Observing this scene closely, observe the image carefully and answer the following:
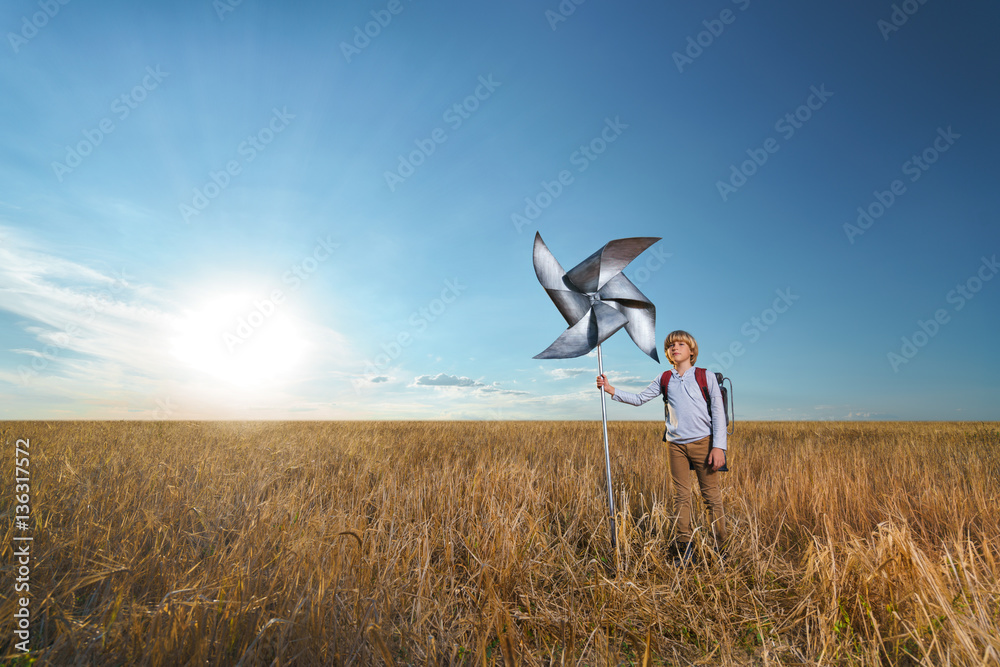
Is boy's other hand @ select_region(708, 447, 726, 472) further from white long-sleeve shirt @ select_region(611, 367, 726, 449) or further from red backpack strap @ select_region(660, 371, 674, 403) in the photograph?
red backpack strap @ select_region(660, 371, 674, 403)

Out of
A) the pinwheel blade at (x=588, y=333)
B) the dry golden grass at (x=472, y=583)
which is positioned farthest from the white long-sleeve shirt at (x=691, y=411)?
the dry golden grass at (x=472, y=583)

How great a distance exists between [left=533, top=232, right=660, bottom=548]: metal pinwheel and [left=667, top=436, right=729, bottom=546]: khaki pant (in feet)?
2.42

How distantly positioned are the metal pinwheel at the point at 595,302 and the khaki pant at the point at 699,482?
0.74m

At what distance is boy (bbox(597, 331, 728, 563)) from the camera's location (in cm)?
459

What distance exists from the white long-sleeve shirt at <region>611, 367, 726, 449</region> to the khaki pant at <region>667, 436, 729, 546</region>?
0.34 ft

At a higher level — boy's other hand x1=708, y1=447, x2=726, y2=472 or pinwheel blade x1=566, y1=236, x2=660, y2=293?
pinwheel blade x1=566, y1=236, x2=660, y2=293

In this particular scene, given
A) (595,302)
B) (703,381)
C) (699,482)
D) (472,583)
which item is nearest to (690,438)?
(699,482)

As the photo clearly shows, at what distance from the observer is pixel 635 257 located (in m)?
4.96

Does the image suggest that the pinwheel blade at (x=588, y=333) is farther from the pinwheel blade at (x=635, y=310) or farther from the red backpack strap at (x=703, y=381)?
the red backpack strap at (x=703, y=381)

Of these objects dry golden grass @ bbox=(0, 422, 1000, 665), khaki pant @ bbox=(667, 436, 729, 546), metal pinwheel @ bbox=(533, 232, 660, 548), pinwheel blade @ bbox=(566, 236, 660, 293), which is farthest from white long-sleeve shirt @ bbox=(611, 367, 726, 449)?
pinwheel blade @ bbox=(566, 236, 660, 293)

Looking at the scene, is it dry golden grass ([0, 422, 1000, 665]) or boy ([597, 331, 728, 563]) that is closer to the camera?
dry golden grass ([0, 422, 1000, 665])

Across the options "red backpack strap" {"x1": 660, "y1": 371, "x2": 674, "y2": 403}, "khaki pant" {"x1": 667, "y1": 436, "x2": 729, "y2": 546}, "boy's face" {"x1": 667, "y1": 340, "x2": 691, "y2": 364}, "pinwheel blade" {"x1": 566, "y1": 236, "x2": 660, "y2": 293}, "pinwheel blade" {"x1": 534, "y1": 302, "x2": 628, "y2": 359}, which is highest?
"pinwheel blade" {"x1": 566, "y1": 236, "x2": 660, "y2": 293}

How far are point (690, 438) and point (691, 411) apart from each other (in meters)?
0.28

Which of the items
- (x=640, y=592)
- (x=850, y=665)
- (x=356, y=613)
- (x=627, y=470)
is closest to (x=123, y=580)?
(x=356, y=613)
